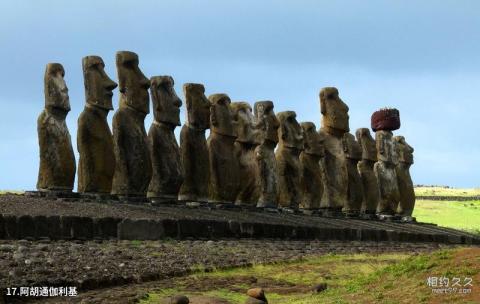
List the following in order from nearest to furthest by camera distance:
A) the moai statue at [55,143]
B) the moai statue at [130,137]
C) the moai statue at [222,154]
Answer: the moai statue at [55,143] < the moai statue at [130,137] < the moai statue at [222,154]

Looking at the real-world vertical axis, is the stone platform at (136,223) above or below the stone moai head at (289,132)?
below

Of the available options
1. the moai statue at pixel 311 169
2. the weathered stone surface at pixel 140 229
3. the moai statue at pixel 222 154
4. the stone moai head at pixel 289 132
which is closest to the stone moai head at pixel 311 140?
the moai statue at pixel 311 169

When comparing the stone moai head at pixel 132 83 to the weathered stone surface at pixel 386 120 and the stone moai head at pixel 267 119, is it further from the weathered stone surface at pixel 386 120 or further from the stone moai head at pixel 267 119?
the weathered stone surface at pixel 386 120

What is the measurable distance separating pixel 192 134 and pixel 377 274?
9.14 metres

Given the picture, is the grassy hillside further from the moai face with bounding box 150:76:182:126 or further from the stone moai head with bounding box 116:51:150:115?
the moai face with bounding box 150:76:182:126

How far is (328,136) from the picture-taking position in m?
21.2

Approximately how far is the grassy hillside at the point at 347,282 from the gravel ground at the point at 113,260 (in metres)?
0.35

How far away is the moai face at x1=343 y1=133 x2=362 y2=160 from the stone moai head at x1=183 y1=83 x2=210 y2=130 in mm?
6346

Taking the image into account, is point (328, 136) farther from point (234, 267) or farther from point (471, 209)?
point (471, 209)

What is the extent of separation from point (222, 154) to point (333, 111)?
5.33 m

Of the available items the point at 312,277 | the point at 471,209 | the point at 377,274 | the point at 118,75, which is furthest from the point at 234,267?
the point at 471,209

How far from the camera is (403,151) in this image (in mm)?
23859

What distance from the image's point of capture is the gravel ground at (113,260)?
6.91m

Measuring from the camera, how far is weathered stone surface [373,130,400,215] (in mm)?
22672
